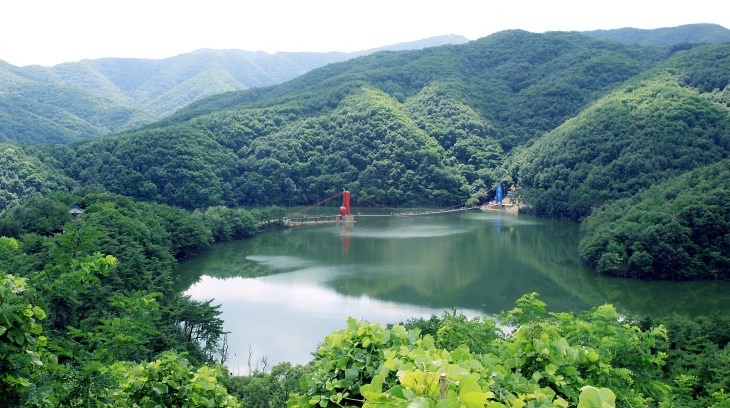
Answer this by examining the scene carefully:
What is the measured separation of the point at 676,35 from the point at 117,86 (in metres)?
124

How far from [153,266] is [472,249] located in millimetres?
16318

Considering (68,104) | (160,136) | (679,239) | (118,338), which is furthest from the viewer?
(68,104)

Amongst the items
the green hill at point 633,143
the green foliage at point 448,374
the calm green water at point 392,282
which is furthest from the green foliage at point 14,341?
→ the green hill at point 633,143

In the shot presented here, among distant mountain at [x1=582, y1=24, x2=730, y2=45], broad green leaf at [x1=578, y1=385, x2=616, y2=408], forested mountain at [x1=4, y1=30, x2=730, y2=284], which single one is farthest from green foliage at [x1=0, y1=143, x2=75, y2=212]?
distant mountain at [x1=582, y1=24, x2=730, y2=45]

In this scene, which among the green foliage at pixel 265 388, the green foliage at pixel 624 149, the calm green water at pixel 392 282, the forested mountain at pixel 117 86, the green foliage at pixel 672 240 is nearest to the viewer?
the green foliage at pixel 265 388

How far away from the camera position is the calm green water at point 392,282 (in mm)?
18672

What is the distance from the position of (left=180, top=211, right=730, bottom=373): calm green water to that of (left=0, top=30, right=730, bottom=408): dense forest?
5.28 feet

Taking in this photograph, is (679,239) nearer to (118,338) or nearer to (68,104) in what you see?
(118,338)

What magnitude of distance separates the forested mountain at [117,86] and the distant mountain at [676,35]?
248 ft

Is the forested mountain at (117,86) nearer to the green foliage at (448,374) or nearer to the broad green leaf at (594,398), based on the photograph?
the green foliage at (448,374)

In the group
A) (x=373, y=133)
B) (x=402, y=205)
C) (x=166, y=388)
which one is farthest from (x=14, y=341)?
(x=373, y=133)

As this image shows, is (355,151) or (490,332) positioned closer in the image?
(490,332)

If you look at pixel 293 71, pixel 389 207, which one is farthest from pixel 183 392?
pixel 293 71

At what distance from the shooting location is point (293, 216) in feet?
139
